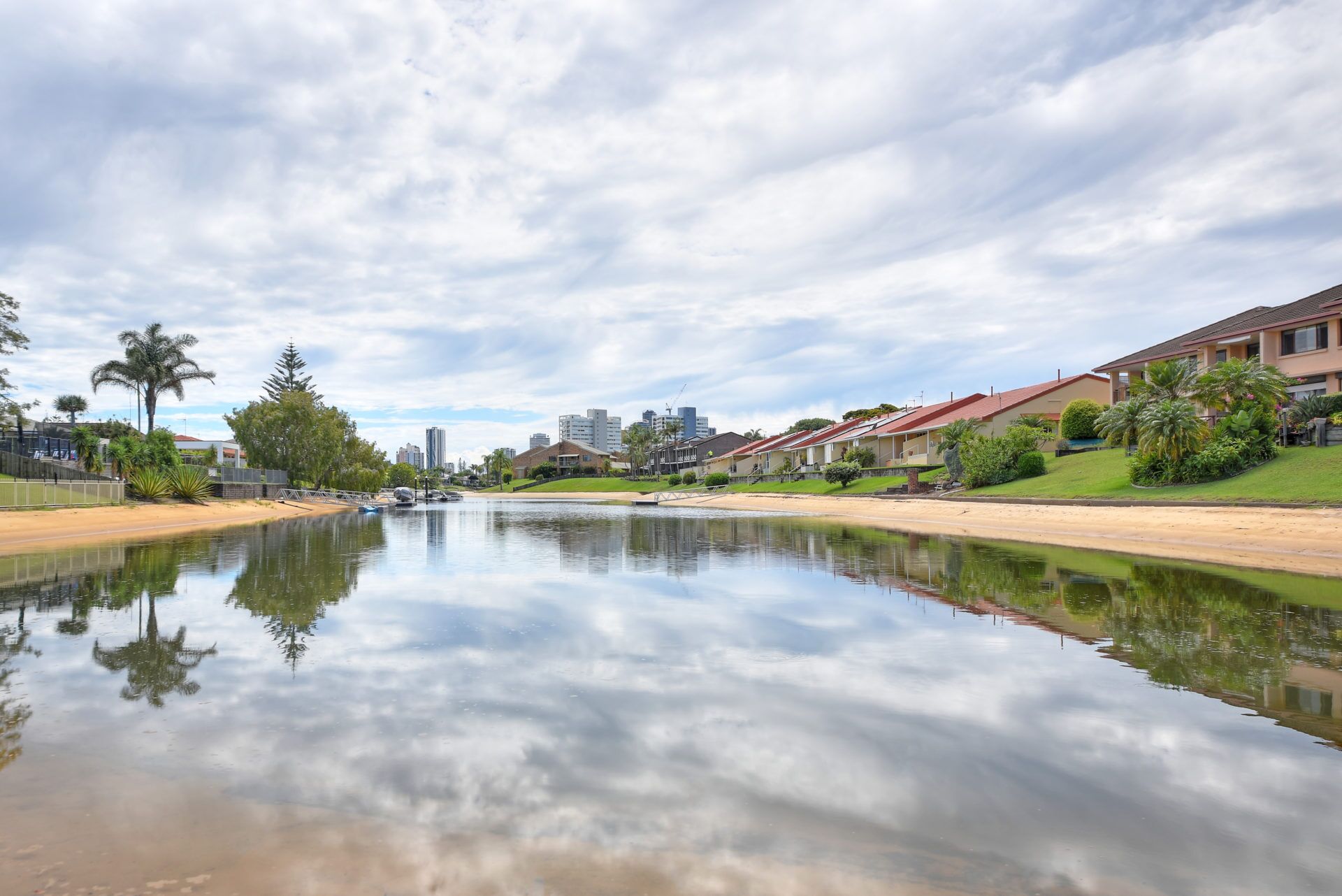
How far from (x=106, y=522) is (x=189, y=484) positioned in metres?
14.1

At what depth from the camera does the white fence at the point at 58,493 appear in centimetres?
3472

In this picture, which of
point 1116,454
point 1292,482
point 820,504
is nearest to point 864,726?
point 1292,482

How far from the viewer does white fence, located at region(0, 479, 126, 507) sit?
3472 centimetres

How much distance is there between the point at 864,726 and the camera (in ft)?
24.7

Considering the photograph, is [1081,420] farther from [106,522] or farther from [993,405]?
[106,522]

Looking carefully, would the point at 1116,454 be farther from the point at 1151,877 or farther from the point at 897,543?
the point at 1151,877

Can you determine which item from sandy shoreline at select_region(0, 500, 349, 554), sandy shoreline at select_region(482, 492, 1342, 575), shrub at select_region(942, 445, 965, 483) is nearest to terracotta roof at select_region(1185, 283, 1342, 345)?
shrub at select_region(942, 445, 965, 483)

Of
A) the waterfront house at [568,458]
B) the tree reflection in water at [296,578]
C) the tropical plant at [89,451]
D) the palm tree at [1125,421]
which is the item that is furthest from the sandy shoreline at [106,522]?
the waterfront house at [568,458]

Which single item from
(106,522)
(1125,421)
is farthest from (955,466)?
(106,522)

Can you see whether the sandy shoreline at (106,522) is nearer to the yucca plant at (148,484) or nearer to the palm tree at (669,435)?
the yucca plant at (148,484)

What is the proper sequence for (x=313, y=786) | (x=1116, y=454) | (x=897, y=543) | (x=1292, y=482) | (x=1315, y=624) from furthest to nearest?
(x=1116, y=454)
(x=897, y=543)
(x=1292, y=482)
(x=1315, y=624)
(x=313, y=786)

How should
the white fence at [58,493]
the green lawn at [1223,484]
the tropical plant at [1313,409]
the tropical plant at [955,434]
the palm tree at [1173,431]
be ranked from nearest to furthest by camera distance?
the green lawn at [1223,484] < the tropical plant at [1313,409] < the palm tree at [1173,431] < the white fence at [58,493] < the tropical plant at [955,434]

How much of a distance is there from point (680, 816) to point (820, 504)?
54.7 metres

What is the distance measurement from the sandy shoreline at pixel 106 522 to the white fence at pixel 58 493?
795 mm
